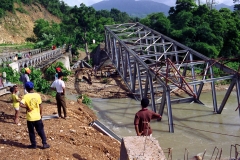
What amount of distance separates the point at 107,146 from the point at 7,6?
5325 centimetres

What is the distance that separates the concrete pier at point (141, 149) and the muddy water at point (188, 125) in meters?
5.15

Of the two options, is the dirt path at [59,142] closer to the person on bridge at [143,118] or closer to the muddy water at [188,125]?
the person on bridge at [143,118]

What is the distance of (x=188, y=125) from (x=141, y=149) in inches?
360

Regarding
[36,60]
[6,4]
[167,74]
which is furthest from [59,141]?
[6,4]

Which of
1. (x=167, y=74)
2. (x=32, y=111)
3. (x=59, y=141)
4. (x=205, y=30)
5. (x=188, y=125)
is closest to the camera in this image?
(x=32, y=111)

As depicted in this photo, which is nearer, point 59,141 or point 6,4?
point 59,141

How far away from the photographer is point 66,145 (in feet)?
23.6

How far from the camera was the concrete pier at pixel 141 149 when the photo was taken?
16.0 feet

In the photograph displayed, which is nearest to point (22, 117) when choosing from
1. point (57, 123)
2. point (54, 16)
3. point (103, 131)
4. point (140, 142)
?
point (57, 123)

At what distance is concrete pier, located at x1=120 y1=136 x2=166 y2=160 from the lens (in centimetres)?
487

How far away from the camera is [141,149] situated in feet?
16.5

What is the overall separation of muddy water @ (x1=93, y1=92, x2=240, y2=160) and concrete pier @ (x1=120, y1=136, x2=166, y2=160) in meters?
5.15

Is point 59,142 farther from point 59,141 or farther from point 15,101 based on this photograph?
point 15,101

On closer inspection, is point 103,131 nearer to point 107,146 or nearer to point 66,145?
point 107,146
